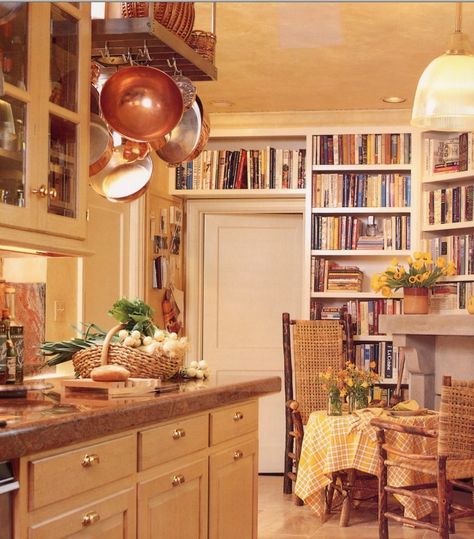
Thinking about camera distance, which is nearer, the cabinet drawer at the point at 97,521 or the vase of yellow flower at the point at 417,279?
the cabinet drawer at the point at 97,521

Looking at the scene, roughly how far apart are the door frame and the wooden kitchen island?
12.3 ft

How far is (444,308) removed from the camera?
261 inches

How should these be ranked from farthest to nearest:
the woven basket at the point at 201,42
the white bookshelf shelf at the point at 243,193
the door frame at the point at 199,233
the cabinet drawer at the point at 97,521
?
the door frame at the point at 199,233 → the white bookshelf shelf at the point at 243,193 → the woven basket at the point at 201,42 → the cabinet drawer at the point at 97,521

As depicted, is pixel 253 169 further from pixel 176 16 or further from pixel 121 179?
pixel 176 16

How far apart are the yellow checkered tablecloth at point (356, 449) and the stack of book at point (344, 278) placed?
1566 mm

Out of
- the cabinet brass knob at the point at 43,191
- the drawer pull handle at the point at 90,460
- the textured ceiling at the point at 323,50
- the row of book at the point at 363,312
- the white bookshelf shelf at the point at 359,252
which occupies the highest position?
the textured ceiling at the point at 323,50

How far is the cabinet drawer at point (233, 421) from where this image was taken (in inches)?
122

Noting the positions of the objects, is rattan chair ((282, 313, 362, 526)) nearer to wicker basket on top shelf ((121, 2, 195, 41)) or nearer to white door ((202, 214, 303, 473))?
white door ((202, 214, 303, 473))

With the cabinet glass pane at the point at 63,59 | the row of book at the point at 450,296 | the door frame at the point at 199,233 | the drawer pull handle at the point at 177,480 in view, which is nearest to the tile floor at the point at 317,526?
the row of book at the point at 450,296

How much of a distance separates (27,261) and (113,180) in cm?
121

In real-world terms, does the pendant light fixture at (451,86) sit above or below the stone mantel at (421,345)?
above

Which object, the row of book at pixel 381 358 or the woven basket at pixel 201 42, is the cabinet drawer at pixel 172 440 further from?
the row of book at pixel 381 358

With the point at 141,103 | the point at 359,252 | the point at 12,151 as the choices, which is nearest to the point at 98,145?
the point at 141,103

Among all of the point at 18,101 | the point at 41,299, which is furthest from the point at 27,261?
the point at 18,101
